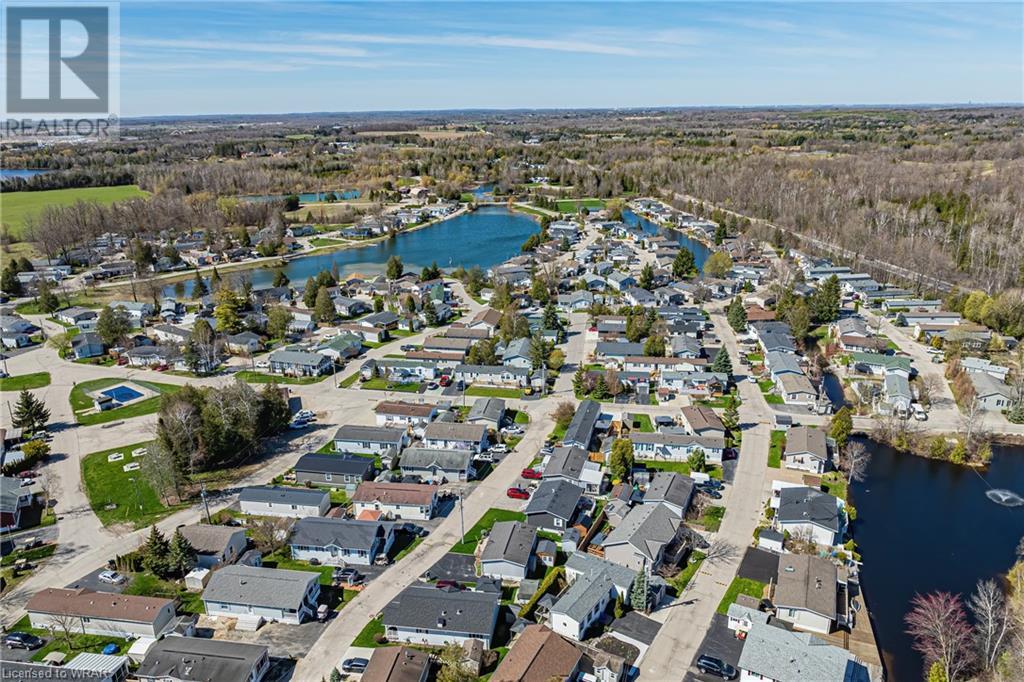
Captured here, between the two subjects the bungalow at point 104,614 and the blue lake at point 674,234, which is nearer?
the bungalow at point 104,614

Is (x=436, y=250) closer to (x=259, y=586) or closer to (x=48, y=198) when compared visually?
(x=259, y=586)

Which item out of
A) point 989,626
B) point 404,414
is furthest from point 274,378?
point 989,626

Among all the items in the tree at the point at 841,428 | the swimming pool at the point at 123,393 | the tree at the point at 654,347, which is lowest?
the swimming pool at the point at 123,393

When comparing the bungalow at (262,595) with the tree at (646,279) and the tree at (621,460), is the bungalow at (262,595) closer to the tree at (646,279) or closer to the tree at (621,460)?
the tree at (621,460)

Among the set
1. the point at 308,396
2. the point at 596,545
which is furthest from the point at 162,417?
the point at 596,545

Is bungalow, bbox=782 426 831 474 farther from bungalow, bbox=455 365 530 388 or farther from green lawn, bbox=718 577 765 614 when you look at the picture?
bungalow, bbox=455 365 530 388

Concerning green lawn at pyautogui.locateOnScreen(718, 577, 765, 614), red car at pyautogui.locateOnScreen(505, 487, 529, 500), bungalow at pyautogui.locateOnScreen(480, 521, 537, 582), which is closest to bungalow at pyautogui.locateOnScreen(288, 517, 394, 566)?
bungalow at pyautogui.locateOnScreen(480, 521, 537, 582)

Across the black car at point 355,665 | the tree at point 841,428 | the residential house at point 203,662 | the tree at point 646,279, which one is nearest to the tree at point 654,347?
the tree at point 841,428
